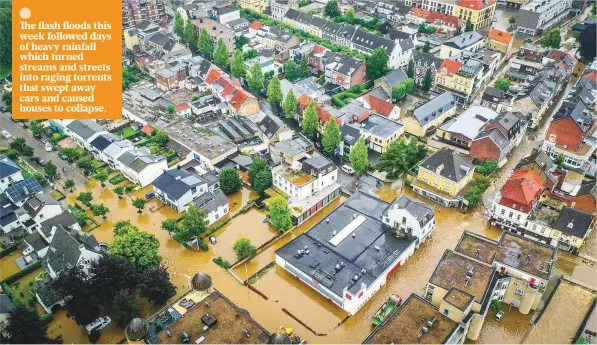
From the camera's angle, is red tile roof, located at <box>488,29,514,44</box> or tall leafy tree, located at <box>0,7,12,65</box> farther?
red tile roof, located at <box>488,29,514,44</box>

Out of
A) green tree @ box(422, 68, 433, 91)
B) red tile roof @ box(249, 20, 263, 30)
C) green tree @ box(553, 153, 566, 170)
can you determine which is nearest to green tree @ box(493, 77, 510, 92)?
green tree @ box(422, 68, 433, 91)

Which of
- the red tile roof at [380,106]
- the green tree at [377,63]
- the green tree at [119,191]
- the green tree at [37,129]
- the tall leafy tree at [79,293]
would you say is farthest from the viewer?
the green tree at [377,63]

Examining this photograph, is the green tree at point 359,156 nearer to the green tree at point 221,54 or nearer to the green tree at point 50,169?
the green tree at point 221,54

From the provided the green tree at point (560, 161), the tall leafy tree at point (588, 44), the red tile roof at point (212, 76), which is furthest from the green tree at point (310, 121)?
the tall leafy tree at point (588, 44)

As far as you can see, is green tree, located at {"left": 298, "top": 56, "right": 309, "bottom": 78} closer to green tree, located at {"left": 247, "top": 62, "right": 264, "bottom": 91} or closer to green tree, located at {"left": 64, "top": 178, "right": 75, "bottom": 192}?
green tree, located at {"left": 247, "top": 62, "right": 264, "bottom": 91}

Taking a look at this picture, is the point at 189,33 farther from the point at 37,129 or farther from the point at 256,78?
the point at 37,129

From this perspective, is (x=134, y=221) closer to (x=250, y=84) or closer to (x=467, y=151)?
(x=250, y=84)

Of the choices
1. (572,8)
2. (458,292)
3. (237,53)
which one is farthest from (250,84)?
(572,8)
